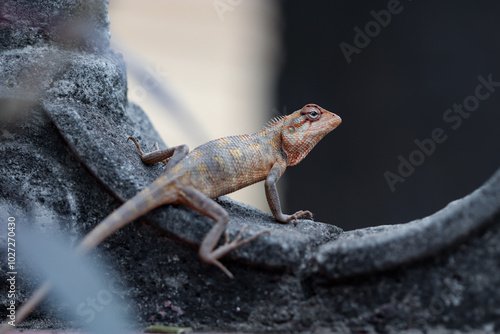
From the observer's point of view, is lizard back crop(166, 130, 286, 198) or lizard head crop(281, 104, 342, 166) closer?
lizard back crop(166, 130, 286, 198)

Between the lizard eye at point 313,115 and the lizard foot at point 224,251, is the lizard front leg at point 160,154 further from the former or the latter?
the lizard eye at point 313,115

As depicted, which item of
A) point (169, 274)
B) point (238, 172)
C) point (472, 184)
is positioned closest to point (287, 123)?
point (238, 172)

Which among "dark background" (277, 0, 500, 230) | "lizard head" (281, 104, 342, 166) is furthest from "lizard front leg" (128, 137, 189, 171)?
"dark background" (277, 0, 500, 230)

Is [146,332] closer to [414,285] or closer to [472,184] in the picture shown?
[414,285]

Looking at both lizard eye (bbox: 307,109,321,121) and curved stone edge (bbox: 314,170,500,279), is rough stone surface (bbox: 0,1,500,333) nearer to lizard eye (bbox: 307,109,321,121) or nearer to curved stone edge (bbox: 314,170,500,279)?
curved stone edge (bbox: 314,170,500,279)

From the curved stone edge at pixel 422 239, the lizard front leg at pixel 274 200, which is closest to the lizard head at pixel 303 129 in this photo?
the lizard front leg at pixel 274 200

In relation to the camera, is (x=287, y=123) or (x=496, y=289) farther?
(x=287, y=123)

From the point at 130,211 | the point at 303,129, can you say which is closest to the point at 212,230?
the point at 130,211
